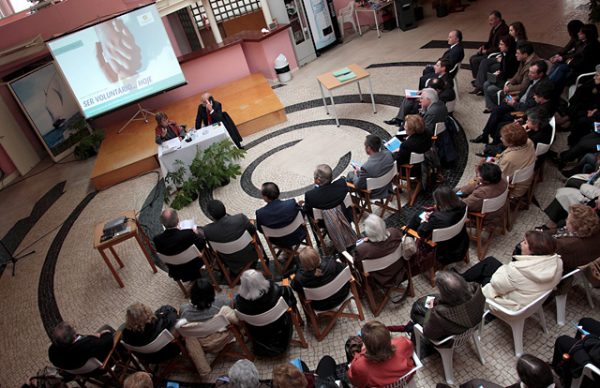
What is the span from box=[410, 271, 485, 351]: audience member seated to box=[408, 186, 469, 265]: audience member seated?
903mm

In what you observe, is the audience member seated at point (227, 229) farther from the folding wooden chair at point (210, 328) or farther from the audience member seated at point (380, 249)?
the audience member seated at point (380, 249)

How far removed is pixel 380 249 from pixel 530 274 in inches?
48.4

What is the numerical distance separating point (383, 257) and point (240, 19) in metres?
13.2

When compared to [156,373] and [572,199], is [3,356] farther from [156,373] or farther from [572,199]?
[572,199]

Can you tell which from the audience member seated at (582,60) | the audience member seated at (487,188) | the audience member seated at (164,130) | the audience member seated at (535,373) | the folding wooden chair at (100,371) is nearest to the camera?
the audience member seated at (535,373)

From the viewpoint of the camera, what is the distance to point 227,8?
15.1 metres

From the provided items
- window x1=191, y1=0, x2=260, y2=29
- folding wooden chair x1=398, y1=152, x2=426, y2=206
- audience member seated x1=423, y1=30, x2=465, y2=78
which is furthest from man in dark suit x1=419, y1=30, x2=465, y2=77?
window x1=191, y1=0, x2=260, y2=29

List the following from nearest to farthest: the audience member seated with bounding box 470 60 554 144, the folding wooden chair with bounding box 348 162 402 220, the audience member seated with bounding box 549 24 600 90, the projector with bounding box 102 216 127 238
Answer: the folding wooden chair with bounding box 348 162 402 220
the audience member seated with bounding box 470 60 554 144
the projector with bounding box 102 216 127 238
the audience member seated with bounding box 549 24 600 90

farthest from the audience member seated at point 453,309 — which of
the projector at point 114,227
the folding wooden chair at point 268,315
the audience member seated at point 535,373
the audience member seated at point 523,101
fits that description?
the projector at point 114,227

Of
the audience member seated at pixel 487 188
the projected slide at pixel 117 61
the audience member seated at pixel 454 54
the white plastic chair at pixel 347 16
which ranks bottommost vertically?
the audience member seated at pixel 487 188

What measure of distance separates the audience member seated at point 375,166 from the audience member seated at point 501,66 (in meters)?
2.91

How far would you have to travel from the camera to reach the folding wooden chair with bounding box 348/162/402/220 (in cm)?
518

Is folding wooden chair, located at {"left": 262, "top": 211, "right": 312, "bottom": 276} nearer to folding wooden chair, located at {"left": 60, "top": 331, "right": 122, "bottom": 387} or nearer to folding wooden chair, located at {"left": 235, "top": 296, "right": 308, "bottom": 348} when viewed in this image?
folding wooden chair, located at {"left": 235, "top": 296, "right": 308, "bottom": 348}

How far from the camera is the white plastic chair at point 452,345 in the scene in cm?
328
